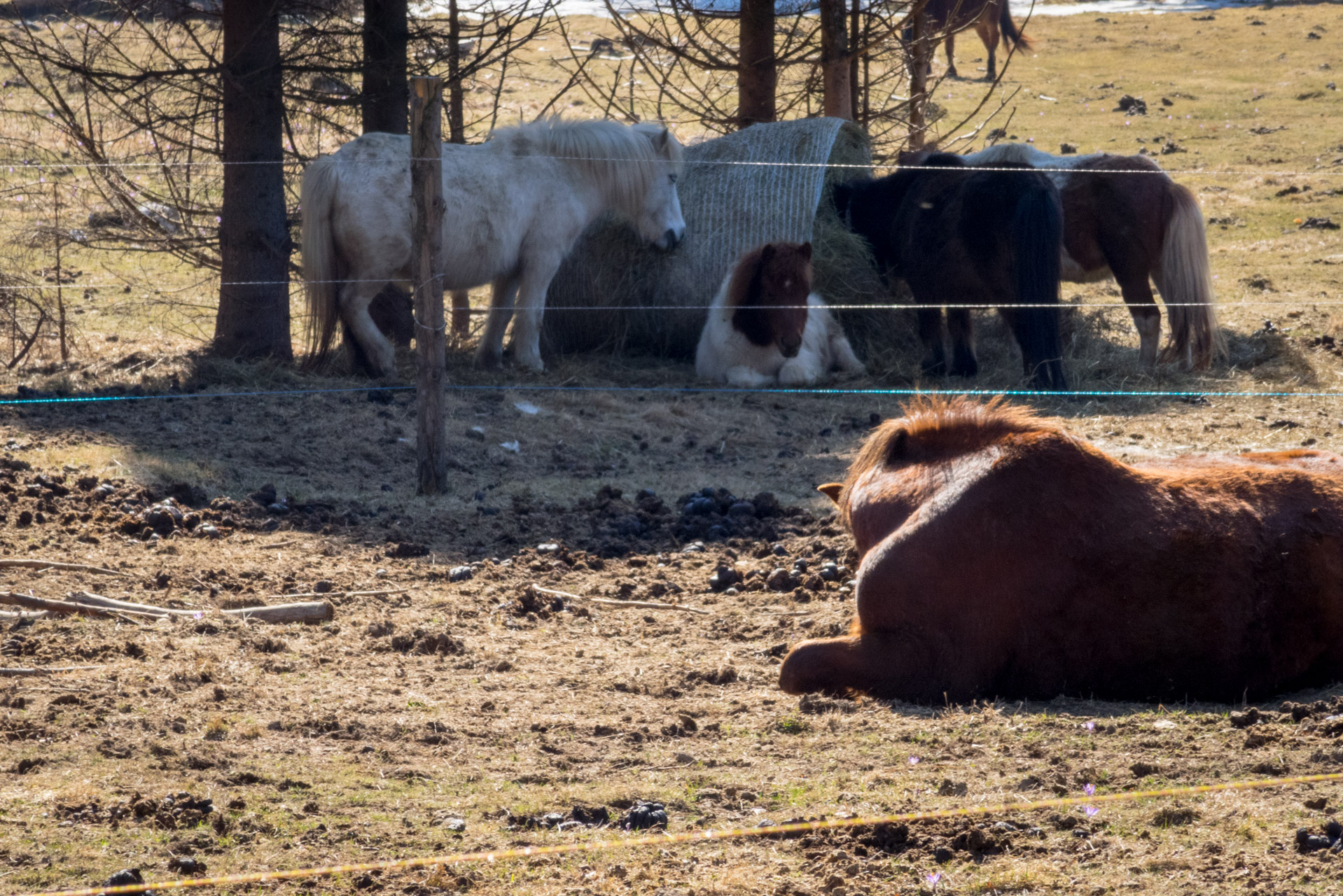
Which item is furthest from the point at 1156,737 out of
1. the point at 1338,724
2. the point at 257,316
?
the point at 257,316

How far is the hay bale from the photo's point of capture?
9.70 m

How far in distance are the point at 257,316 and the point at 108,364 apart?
3.31 ft

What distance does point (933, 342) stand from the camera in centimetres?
920

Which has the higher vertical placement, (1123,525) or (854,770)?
(1123,525)

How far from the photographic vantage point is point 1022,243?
811cm

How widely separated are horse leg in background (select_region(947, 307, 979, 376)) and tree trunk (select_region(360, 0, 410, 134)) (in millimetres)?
4155

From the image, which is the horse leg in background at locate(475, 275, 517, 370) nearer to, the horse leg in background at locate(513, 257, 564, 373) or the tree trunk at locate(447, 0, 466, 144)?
the horse leg in background at locate(513, 257, 564, 373)

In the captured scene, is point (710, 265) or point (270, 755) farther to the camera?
point (710, 265)

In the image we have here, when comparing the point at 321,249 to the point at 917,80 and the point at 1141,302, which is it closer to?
the point at 1141,302

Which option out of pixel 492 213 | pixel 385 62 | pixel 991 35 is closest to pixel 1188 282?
pixel 492 213

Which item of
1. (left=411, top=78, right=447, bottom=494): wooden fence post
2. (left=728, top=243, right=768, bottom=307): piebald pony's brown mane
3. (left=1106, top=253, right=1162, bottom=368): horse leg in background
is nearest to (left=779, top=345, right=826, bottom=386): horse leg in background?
(left=728, top=243, right=768, bottom=307): piebald pony's brown mane

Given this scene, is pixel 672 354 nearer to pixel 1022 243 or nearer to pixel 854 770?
pixel 1022 243

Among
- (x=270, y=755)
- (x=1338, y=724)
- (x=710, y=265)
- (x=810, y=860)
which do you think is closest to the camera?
(x=810, y=860)

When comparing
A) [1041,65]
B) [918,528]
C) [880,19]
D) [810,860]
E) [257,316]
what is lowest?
A: [810,860]
